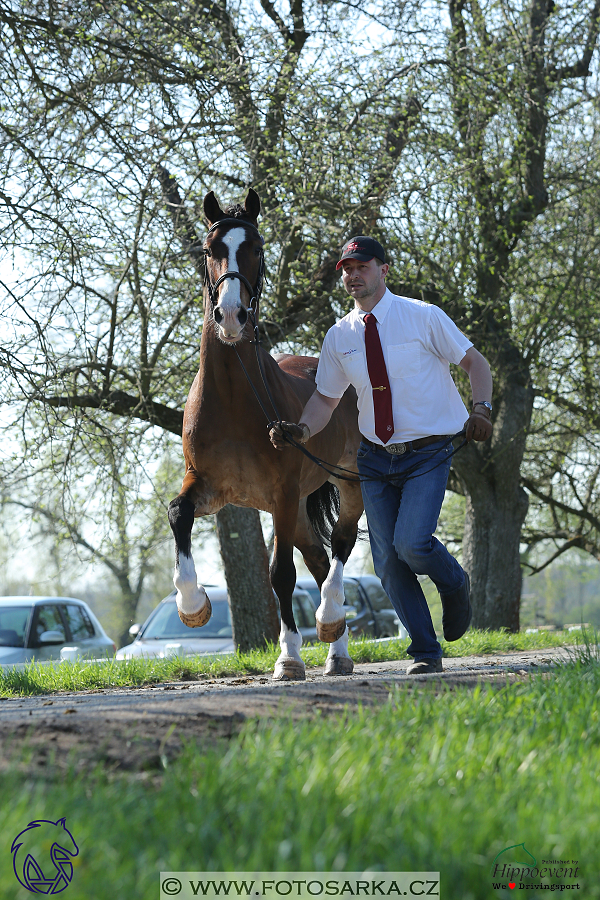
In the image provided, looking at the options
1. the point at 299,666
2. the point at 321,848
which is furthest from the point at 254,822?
the point at 299,666

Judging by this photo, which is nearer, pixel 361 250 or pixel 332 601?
pixel 361 250

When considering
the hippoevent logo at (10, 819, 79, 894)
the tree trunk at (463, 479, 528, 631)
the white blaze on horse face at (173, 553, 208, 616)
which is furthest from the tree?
the hippoevent logo at (10, 819, 79, 894)

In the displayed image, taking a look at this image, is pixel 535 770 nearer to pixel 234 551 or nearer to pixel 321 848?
pixel 321 848

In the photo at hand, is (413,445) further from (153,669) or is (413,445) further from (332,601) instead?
(153,669)

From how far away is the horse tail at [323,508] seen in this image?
7.73 meters

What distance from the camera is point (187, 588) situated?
5.20 meters

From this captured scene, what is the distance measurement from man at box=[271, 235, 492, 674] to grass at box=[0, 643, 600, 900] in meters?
2.58

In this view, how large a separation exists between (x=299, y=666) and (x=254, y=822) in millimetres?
3630

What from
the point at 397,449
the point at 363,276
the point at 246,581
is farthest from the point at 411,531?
the point at 246,581

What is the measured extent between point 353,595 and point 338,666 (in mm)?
10062

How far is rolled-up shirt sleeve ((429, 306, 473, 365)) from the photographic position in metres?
5.44

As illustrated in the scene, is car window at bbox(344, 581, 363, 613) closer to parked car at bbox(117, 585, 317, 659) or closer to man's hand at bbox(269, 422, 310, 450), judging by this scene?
parked car at bbox(117, 585, 317, 659)

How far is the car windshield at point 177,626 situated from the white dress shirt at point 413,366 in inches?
321

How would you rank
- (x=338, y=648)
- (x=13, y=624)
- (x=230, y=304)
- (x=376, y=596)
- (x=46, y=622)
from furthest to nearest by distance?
1. (x=376, y=596)
2. (x=46, y=622)
3. (x=13, y=624)
4. (x=338, y=648)
5. (x=230, y=304)
